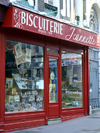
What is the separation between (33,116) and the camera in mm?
8781

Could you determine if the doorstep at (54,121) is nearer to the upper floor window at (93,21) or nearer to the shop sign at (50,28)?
the shop sign at (50,28)

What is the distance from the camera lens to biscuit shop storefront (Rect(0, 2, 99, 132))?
786 cm

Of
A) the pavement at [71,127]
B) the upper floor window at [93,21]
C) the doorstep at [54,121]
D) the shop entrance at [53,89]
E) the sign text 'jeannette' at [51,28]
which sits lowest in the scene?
the pavement at [71,127]

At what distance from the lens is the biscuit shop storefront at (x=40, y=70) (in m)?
7.86

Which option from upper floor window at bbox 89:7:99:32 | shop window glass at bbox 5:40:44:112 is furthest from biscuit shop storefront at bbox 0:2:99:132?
upper floor window at bbox 89:7:99:32

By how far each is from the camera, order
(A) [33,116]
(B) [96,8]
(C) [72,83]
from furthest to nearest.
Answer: (B) [96,8] → (C) [72,83] → (A) [33,116]

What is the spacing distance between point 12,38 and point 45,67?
188 centimetres

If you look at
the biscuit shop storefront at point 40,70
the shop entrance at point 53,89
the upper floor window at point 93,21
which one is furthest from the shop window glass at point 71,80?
the upper floor window at point 93,21

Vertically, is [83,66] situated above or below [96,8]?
below

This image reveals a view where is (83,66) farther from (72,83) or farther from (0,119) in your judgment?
(0,119)

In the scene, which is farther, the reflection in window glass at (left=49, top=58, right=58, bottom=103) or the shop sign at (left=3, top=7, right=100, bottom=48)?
the reflection in window glass at (left=49, top=58, right=58, bottom=103)

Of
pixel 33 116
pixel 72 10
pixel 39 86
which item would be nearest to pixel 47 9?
pixel 72 10

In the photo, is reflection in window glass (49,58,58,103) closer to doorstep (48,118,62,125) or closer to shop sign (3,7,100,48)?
doorstep (48,118,62,125)

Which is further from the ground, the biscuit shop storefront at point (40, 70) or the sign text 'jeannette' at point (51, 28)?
the sign text 'jeannette' at point (51, 28)
